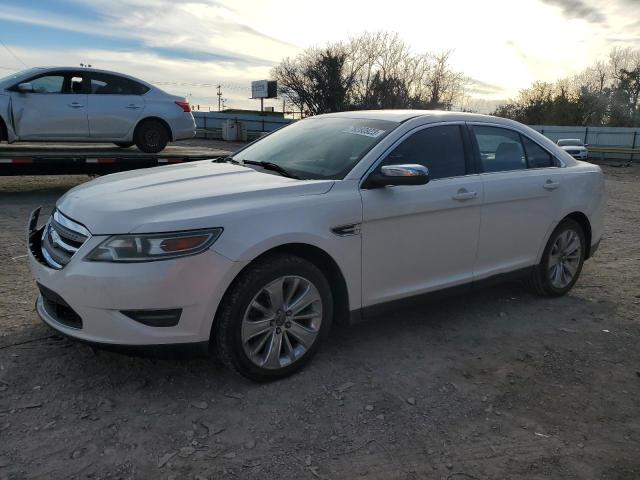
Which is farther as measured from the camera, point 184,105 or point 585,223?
point 184,105

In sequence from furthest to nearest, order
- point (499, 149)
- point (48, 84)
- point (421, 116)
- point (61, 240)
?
1. point (48, 84)
2. point (499, 149)
3. point (421, 116)
4. point (61, 240)

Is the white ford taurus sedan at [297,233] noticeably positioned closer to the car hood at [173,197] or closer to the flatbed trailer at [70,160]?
the car hood at [173,197]

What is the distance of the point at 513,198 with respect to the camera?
4.42 metres

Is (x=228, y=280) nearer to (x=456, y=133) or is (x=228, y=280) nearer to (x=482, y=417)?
(x=482, y=417)

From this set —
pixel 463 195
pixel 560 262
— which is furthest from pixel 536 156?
pixel 463 195

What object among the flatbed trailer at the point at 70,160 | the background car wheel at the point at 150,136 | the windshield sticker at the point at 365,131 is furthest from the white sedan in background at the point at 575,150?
the background car wheel at the point at 150,136

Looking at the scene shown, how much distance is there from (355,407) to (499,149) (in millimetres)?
2588

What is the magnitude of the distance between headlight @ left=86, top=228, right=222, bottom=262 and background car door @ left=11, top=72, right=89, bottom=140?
Answer: 7.32 meters

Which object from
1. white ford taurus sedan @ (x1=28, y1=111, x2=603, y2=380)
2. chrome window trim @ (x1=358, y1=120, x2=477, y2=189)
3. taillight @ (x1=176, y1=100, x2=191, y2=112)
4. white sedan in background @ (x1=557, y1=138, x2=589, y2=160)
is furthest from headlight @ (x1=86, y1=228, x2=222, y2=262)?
taillight @ (x1=176, y1=100, x2=191, y2=112)

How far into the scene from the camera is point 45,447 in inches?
103

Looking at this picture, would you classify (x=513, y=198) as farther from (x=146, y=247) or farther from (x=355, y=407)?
(x=146, y=247)

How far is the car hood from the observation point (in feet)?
9.53

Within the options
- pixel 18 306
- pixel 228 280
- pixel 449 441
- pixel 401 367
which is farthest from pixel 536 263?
pixel 18 306

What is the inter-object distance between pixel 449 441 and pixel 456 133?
2387mm
